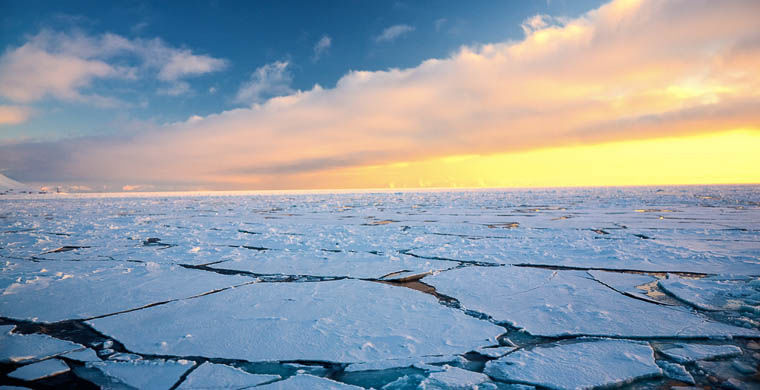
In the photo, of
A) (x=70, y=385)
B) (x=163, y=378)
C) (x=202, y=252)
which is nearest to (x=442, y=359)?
(x=163, y=378)

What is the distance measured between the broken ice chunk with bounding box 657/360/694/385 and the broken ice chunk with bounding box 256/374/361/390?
1.38m

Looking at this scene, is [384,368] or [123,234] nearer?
[384,368]

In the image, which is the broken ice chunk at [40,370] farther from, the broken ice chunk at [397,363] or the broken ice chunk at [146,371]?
the broken ice chunk at [397,363]

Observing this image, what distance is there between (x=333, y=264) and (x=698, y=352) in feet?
10.2

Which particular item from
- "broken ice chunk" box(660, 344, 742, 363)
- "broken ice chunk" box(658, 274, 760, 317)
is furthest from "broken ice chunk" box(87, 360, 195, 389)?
"broken ice chunk" box(658, 274, 760, 317)

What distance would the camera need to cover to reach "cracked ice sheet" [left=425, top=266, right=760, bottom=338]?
6.86ft

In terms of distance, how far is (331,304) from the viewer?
104 inches

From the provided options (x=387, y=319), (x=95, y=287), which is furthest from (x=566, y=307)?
(x=95, y=287)

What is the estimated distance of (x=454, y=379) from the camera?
1.59 metres

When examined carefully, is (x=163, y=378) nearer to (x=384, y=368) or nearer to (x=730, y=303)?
(x=384, y=368)

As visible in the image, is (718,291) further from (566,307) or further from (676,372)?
(676,372)

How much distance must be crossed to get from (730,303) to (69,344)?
13.7ft

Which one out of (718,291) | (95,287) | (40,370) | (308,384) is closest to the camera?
(308,384)

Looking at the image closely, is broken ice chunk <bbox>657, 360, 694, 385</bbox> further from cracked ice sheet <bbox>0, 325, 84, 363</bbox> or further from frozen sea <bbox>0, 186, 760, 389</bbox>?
cracked ice sheet <bbox>0, 325, 84, 363</bbox>
